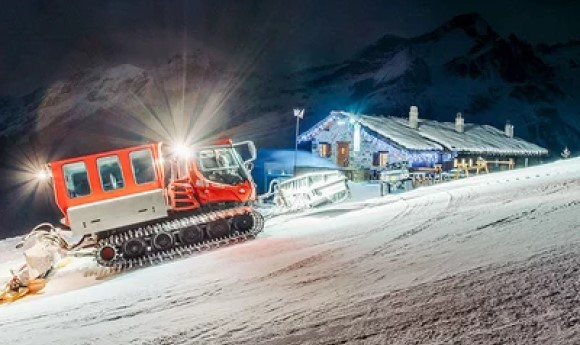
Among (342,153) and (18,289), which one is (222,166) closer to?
(18,289)

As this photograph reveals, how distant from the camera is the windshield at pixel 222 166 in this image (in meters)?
11.6

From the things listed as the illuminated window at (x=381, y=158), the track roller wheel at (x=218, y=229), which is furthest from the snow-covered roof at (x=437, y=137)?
the track roller wheel at (x=218, y=229)

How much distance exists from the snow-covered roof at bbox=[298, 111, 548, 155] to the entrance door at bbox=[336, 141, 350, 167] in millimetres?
1883

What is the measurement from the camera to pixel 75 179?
10.6 meters

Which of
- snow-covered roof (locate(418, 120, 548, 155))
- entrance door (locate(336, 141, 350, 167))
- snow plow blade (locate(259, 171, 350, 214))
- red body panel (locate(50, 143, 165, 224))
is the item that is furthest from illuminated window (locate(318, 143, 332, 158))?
red body panel (locate(50, 143, 165, 224))

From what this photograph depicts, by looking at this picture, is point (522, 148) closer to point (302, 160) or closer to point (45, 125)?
point (302, 160)

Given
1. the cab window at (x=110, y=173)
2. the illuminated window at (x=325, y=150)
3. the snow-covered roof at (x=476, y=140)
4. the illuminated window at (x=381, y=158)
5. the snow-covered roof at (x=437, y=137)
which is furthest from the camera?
the illuminated window at (x=325, y=150)

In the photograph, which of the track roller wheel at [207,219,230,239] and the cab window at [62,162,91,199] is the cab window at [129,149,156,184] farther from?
the track roller wheel at [207,219,230,239]

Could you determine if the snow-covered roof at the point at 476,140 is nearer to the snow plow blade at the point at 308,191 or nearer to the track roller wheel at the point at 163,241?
the snow plow blade at the point at 308,191

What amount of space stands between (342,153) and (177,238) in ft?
76.8

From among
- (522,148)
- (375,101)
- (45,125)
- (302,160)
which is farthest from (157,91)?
(522,148)

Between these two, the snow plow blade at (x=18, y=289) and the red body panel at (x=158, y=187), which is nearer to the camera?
the snow plow blade at (x=18, y=289)

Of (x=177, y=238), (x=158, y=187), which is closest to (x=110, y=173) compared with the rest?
(x=158, y=187)

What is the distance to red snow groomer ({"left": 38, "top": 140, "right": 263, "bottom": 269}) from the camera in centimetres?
1055
